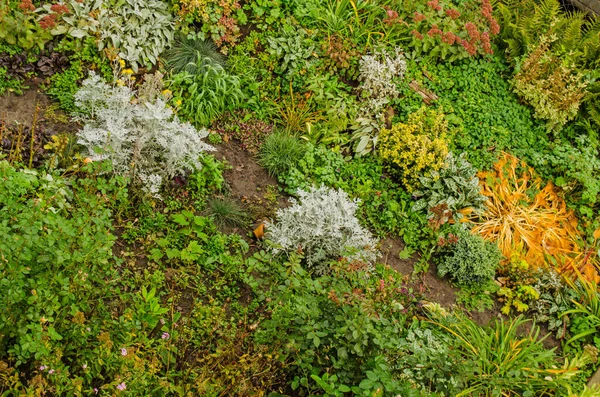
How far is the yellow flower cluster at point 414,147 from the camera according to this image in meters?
6.76

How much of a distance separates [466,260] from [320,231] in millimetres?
1805

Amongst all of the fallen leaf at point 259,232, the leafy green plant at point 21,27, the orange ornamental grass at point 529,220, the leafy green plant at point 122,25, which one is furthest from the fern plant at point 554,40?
the leafy green plant at point 21,27

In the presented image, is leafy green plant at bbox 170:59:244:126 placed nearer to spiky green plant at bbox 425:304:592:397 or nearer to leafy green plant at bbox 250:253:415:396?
leafy green plant at bbox 250:253:415:396

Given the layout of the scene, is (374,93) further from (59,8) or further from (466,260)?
(59,8)

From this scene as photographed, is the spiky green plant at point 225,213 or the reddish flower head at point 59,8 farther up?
the reddish flower head at point 59,8

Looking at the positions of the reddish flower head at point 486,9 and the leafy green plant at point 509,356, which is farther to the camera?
the reddish flower head at point 486,9

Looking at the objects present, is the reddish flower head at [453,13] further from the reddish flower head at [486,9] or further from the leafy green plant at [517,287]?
the leafy green plant at [517,287]

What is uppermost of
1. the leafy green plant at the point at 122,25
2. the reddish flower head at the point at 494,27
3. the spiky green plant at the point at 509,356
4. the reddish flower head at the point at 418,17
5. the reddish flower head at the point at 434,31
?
the reddish flower head at the point at 494,27

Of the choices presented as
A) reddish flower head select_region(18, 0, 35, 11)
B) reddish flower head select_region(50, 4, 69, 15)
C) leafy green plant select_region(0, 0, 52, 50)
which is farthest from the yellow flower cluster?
reddish flower head select_region(18, 0, 35, 11)

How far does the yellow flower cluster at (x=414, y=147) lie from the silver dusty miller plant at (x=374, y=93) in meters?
0.16

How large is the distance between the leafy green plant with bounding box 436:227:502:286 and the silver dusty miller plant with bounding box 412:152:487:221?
1.17 feet

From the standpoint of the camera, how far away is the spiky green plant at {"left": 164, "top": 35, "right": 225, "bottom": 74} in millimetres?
6828

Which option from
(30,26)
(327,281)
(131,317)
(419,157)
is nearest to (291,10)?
(419,157)

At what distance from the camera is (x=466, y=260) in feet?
21.1
